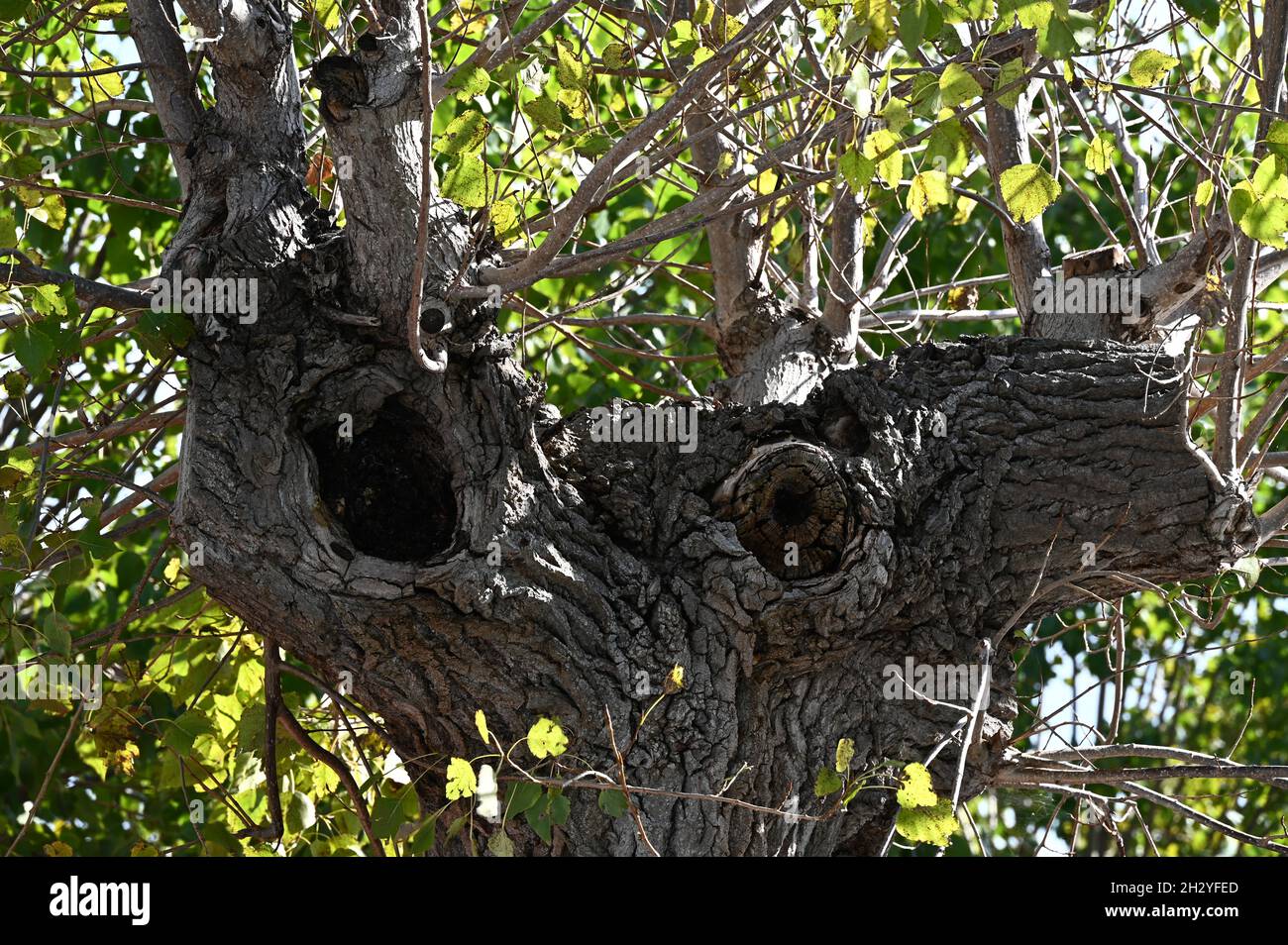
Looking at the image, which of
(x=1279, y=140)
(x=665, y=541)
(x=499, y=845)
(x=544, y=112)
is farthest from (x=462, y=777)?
(x=1279, y=140)

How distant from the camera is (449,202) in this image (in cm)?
302

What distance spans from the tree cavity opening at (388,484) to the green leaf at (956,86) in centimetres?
128

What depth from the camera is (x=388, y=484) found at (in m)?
2.83

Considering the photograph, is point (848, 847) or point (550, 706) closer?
point (550, 706)

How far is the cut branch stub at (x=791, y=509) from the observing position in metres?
2.80

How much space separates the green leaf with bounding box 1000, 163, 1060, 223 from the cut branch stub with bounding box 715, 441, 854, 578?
0.69m

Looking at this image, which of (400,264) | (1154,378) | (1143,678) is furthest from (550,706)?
(1143,678)

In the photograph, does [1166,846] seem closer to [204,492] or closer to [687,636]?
[687,636]

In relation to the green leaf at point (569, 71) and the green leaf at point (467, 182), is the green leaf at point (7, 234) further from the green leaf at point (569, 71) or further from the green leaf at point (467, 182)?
the green leaf at point (569, 71)

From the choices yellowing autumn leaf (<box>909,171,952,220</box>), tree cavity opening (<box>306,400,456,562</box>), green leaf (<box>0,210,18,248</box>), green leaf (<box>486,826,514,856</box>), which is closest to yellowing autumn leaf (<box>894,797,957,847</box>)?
green leaf (<box>486,826,514,856</box>)

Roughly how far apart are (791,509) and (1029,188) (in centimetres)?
86

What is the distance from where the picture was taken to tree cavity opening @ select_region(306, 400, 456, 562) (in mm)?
2771

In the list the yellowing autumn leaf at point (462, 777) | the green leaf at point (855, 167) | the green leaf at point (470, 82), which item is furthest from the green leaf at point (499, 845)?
the green leaf at point (470, 82)

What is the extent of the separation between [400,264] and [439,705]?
0.96 m
